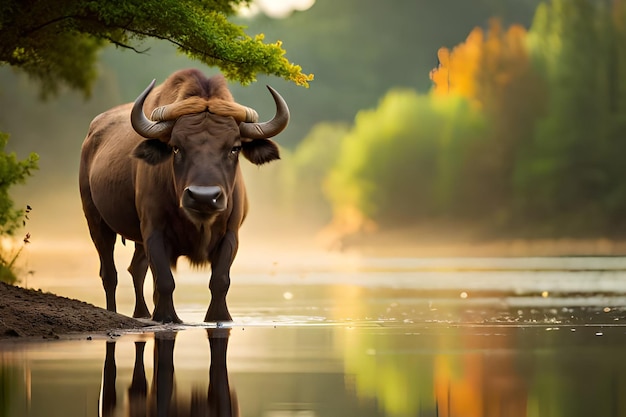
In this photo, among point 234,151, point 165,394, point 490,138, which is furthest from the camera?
point 490,138

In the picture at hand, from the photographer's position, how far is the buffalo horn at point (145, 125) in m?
14.3

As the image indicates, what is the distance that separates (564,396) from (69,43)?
16.0 meters

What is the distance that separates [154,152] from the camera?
14297 mm

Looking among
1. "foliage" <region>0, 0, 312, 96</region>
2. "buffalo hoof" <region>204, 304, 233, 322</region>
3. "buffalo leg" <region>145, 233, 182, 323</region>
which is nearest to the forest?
"foliage" <region>0, 0, 312, 96</region>

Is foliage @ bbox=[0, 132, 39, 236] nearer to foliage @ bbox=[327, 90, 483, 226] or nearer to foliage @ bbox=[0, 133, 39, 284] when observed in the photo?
foliage @ bbox=[0, 133, 39, 284]

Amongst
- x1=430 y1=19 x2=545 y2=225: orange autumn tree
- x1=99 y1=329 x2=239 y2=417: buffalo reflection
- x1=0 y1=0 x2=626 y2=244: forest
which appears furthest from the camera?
x1=430 y1=19 x2=545 y2=225: orange autumn tree

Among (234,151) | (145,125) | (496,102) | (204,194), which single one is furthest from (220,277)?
(496,102)

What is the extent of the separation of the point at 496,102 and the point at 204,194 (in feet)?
245

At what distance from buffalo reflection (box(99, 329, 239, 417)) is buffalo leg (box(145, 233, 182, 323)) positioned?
3.57m

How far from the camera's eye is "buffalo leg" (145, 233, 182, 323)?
46.1 ft

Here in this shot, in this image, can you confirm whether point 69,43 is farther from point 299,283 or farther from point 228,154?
point 228,154

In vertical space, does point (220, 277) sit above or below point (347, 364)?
above

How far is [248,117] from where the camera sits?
14344 millimetres

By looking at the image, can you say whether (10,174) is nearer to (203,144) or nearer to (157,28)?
(157,28)
